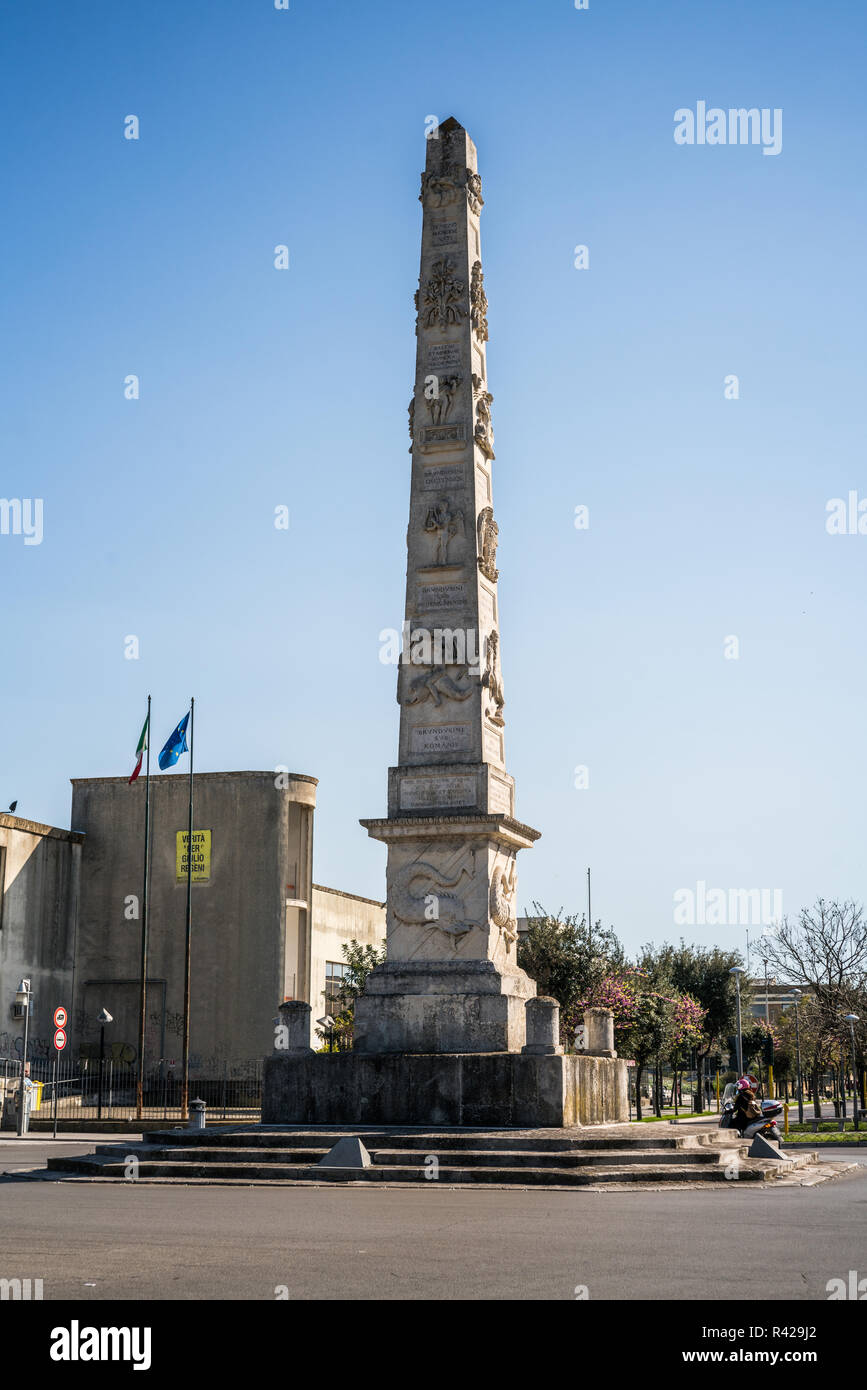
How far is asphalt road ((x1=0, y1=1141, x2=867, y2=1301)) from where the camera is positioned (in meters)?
7.78

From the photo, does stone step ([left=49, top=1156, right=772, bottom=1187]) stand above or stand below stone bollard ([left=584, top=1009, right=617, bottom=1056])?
below

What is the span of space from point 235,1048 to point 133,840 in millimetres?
8352

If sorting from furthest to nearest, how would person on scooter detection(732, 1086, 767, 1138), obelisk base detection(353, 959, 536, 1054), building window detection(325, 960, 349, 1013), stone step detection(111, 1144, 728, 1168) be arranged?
1. building window detection(325, 960, 349, 1013)
2. person on scooter detection(732, 1086, 767, 1138)
3. obelisk base detection(353, 959, 536, 1054)
4. stone step detection(111, 1144, 728, 1168)

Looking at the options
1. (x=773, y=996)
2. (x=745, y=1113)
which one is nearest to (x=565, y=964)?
(x=745, y=1113)

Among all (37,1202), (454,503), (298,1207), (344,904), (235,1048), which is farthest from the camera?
(344,904)

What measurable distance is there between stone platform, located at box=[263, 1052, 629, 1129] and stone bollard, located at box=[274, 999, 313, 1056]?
18cm

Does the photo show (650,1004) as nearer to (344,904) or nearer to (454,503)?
(344,904)

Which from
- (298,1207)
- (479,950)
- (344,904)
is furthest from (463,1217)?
(344,904)

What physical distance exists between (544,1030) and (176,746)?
69.1ft

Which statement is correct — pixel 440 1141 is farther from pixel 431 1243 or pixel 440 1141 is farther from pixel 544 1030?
pixel 431 1243

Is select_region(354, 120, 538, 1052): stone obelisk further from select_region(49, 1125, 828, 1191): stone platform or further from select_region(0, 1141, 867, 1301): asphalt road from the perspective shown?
select_region(0, 1141, 867, 1301): asphalt road

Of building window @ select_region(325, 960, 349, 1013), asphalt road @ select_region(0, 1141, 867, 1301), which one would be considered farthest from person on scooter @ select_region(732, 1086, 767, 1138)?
building window @ select_region(325, 960, 349, 1013)

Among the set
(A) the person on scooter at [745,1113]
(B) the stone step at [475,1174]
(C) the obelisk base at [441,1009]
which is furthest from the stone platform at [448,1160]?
(A) the person on scooter at [745,1113]
